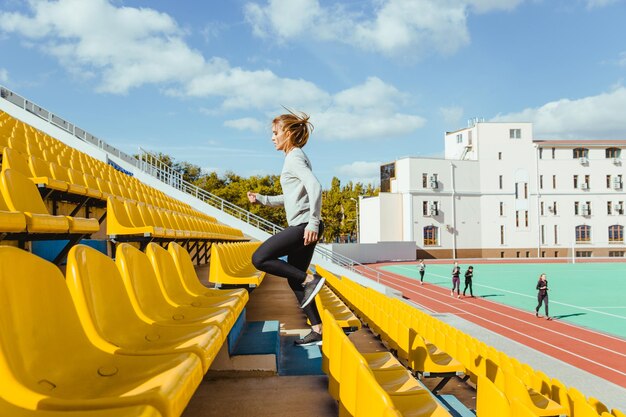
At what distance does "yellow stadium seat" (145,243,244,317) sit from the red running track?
8360 millimetres

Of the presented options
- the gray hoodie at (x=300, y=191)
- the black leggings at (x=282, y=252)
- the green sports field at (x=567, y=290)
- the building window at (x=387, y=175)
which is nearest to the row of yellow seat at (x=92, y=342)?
the black leggings at (x=282, y=252)

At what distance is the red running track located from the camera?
9586 millimetres

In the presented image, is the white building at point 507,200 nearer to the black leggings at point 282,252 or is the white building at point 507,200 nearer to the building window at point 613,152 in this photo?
the building window at point 613,152

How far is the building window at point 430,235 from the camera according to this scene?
42.4 m

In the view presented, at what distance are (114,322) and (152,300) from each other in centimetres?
52

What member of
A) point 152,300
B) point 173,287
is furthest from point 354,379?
point 173,287

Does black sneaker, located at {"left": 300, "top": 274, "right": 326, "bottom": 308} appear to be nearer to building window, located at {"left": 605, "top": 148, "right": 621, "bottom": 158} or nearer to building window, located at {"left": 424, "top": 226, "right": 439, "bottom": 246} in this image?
building window, located at {"left": 424, "top": 226, "right": 439, "bottom": 246}

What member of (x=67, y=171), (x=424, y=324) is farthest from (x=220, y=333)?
(x=424, y=324)

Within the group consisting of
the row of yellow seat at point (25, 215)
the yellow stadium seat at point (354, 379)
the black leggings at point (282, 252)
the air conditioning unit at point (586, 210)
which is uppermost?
the air conditioning unit at point (586, 210)

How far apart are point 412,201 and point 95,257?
41648 millimetres

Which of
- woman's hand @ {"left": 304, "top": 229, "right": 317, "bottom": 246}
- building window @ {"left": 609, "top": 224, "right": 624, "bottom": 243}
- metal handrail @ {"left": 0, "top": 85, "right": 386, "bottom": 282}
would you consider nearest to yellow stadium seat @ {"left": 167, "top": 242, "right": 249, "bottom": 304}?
woman's hand @ {"left": 304, "top": 229, "right": 317, "bottom": 246}

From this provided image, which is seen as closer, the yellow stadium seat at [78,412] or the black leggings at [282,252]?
the yellow stadium seat at [78,412]

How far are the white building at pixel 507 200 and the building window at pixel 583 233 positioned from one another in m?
0.09

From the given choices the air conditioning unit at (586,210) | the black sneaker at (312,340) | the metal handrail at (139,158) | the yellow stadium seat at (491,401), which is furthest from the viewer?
the air conditioning unit at (586,210)
